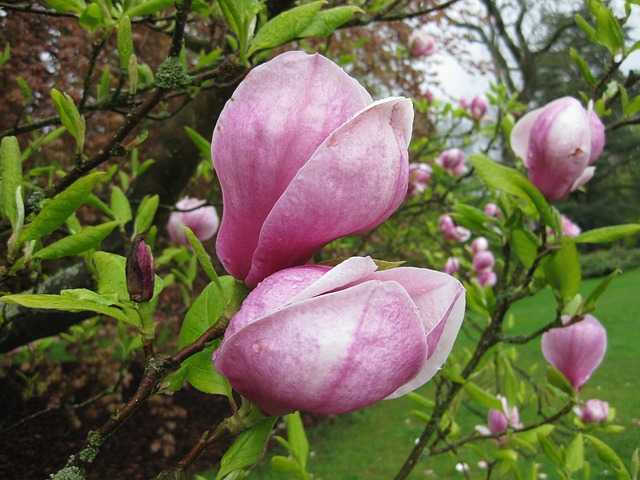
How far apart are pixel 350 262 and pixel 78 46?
330cm

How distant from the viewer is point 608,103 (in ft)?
4.55

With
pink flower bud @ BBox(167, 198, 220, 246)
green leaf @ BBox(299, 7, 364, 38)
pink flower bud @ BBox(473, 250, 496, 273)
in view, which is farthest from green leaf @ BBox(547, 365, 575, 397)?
pink flower bud @ BBox(473, 250, 496, 273)

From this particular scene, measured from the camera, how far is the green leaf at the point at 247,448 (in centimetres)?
49

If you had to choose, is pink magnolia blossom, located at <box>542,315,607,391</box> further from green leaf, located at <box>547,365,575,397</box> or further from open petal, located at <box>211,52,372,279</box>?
open petal, located at <box>211,52,372,279</box>

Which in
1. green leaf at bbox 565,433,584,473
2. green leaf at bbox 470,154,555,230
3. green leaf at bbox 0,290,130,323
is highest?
green leaf at bbox 0,290,130,323

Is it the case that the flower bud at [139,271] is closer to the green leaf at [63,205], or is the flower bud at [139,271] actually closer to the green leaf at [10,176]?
the green leaf at [63,205]

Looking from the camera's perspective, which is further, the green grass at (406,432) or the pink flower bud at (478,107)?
the green grass at (406,432)

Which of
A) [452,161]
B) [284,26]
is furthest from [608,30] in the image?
[452,161]

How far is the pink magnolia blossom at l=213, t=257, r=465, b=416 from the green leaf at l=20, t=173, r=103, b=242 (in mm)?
256

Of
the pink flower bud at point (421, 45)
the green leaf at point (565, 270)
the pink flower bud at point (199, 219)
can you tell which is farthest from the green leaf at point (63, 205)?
the pink flower bud at point (421, 45)

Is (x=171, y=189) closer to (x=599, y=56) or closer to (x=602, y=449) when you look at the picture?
→ (x=602, y=449)

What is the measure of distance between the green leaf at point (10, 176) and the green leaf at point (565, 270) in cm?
75

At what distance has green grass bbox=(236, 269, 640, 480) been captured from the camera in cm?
414

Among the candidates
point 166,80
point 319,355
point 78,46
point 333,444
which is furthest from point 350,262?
point 333,444
